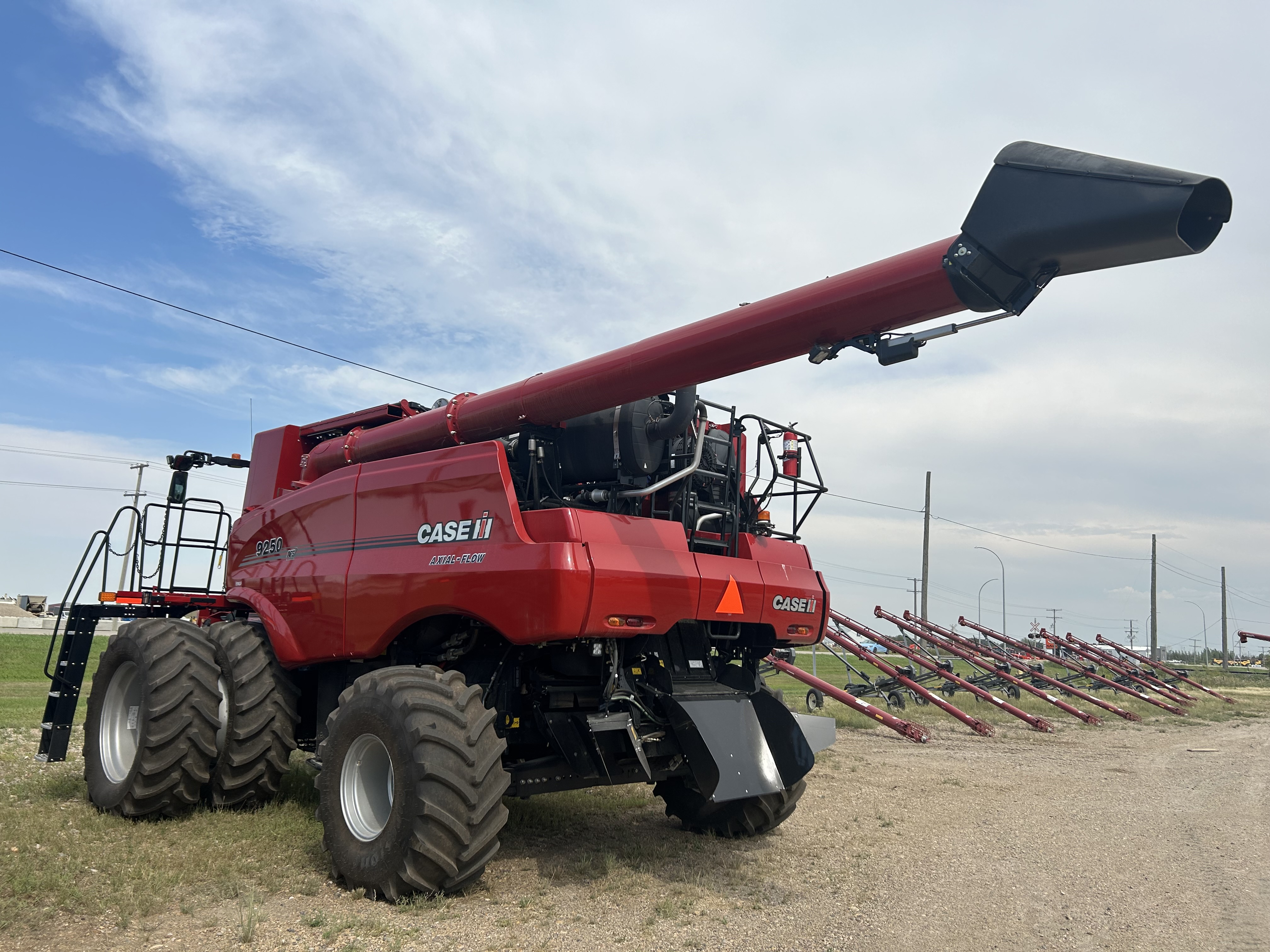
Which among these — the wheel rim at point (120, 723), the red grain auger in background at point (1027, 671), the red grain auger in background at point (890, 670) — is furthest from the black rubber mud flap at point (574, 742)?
the red grain auger in background at point (1027, 671)

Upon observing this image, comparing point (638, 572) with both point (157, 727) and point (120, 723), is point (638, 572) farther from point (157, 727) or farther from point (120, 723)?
point (120, 723)

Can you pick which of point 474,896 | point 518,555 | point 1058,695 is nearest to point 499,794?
point 474,896

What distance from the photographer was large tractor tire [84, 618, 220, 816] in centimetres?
674

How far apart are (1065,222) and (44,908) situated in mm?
5982

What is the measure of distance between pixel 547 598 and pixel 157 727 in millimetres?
3623

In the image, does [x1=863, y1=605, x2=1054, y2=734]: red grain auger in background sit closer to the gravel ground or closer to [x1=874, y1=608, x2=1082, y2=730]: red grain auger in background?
[x1=874, y1=608, x2=1082, y2=730]: red grain auger in background

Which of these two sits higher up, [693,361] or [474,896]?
[693,361]

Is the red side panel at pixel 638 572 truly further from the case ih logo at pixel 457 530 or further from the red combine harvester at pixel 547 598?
the case ih logo at pixel 457 530

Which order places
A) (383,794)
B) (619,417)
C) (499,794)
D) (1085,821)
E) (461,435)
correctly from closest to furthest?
(499,794), (383,794), (619,417), (461,435), (1085,821)

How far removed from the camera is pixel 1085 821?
26.2ft

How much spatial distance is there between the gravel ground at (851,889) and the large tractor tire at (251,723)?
28.9 inches

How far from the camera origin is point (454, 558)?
18.9 ft

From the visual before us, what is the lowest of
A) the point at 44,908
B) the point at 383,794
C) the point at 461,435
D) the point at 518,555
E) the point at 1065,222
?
the point at 44,908

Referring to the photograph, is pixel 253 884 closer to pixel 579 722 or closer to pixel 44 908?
pixel 44 908
